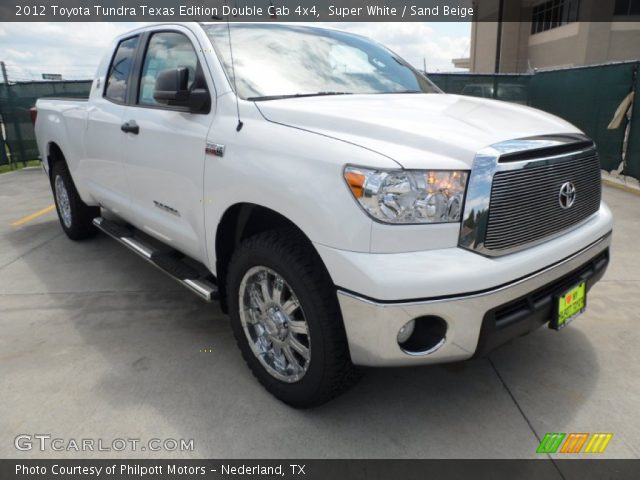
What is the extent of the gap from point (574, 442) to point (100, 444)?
85.5 inches

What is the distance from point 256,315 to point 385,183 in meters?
1.09

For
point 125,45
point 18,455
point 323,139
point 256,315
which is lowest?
point 18,455

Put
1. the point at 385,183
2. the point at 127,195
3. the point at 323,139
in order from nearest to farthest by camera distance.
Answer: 1. the point at 385,183
2. the point at 323,139
3. the point at 127,195

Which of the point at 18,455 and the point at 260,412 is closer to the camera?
the point at 18,455

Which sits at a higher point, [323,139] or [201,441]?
[323,139]

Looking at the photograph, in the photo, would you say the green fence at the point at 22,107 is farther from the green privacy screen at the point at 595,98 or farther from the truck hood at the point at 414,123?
the truck hood at the point at 414,123

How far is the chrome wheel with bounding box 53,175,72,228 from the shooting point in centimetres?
527

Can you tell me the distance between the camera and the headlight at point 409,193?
199 centimetres

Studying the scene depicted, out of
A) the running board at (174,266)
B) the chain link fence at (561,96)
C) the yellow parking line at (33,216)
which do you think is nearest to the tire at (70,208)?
the running board at (174,266)

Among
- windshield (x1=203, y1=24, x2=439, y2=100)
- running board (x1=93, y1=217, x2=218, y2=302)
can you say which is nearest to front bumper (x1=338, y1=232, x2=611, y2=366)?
running board (x1=93, y1=217, x2=218, y2=302)

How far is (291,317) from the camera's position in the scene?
243 cm

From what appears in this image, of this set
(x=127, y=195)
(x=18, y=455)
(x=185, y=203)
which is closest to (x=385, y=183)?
(x=185, y=203)

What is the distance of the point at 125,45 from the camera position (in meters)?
4.06

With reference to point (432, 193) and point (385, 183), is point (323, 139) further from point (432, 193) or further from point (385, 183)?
point (432, 193)
